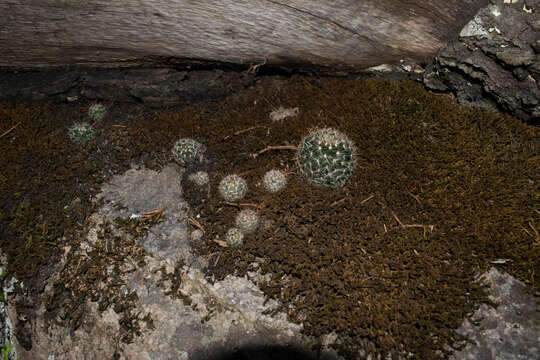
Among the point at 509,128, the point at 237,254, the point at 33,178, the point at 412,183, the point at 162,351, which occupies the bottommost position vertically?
the point at 162,351

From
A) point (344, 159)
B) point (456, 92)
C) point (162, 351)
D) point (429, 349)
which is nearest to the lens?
point (429, 349)

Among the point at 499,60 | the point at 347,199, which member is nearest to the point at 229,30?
the point at 347,199

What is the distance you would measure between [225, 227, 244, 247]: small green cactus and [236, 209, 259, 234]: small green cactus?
7 cm

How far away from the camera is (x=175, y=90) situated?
5.76 meters

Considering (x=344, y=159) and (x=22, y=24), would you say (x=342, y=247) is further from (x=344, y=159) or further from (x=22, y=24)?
(x=22, y=24)

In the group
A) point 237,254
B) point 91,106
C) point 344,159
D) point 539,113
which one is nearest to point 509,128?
point 539,113

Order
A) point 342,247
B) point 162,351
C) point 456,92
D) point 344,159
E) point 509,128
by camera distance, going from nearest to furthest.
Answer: point 162,351 < point 342,247 < point 344,159 < point 509,128 < point 456,92

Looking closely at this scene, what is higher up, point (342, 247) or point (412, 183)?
point (412, 183)

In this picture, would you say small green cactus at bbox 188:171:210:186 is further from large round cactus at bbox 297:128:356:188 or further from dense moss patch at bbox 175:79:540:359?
large round cactus at bbox 297:128:356:188

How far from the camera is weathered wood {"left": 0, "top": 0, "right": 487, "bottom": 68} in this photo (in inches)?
186

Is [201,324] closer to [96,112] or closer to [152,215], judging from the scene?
[152,215]

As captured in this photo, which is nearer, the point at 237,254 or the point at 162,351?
the point at 162,351

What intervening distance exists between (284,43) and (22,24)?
12.2ft

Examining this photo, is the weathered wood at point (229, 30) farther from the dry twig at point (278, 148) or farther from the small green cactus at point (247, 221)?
the small green cactus at point (247, 221)
